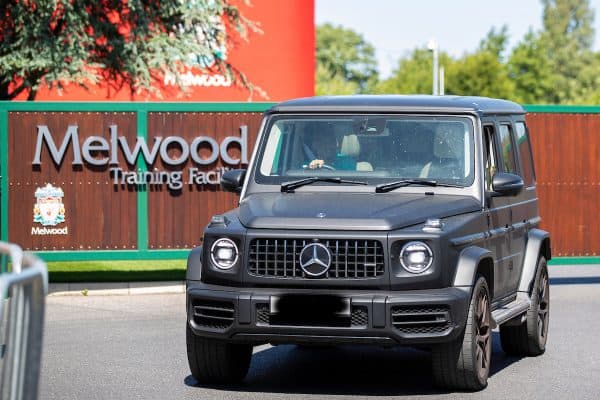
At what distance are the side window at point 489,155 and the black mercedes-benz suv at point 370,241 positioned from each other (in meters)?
0.02

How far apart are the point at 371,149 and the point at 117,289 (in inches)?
314

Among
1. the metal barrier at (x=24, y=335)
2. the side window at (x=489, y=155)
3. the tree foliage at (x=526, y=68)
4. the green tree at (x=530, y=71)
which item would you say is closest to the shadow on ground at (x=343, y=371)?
the side window at (x=489, y=155)

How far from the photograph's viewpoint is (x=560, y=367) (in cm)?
1110

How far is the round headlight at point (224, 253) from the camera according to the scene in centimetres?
952

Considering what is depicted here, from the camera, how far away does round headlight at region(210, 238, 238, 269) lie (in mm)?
9516

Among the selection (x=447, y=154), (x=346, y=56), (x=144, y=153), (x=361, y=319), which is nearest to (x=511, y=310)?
(x=447, y=154)

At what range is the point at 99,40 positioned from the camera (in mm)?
28922

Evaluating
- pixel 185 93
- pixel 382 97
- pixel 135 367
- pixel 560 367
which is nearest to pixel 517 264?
pixel 560 367

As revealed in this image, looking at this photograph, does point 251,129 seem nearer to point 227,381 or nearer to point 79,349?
point 79,349

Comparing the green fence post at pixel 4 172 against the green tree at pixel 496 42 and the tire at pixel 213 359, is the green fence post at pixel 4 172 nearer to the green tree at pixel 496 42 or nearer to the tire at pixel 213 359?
the tire at pixel 213 359

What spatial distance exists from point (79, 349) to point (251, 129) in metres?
7.06

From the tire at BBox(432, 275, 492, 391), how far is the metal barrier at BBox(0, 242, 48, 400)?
4344 mm

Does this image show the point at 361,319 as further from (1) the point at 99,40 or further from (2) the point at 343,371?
(1) the point at 99,40

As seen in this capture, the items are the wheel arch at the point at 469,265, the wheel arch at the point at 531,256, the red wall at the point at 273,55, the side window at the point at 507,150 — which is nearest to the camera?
the wheel arch at the point at 469,265
